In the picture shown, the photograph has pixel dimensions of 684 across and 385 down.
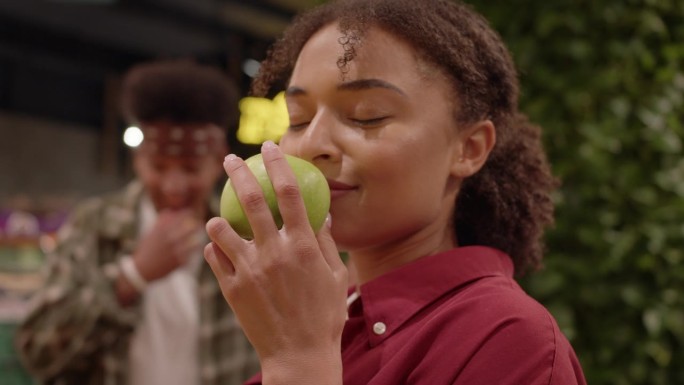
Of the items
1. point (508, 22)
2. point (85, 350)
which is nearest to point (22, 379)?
point (85, 350)

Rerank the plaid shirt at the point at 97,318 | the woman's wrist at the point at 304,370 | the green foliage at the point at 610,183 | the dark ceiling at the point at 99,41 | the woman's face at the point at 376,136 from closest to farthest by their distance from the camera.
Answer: the woman's wrist at the point at 304,370 < the woman's face at the point at 376,136 < the green foliage at the point at 610,183 < the plaid shirt at the point at 97,318 < the dark ceiling at the point at 99,41

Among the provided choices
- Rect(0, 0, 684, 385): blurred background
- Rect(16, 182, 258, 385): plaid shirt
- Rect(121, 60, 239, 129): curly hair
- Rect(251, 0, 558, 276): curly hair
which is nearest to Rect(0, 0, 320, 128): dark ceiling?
Rect(121, 60, 239, 129): curly hair

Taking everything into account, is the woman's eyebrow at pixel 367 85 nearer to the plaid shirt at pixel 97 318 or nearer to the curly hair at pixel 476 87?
the curly hair at pixel 476 87

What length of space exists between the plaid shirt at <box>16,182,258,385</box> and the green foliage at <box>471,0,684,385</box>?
0.87 m

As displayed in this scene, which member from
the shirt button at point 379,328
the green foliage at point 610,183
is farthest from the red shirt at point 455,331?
the green foliage at point 610,183

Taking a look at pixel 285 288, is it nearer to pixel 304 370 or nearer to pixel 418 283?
pixel 304 370

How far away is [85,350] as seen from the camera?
6.48ft

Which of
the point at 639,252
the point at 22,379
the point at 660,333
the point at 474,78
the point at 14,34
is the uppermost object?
the point at 14,34

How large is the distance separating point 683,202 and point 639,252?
6.6 inches

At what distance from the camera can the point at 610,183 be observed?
1863 millimetres

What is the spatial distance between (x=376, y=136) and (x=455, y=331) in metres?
0.25

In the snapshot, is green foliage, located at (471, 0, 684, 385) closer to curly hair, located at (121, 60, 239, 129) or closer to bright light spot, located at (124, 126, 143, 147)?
curly hair, located at (121, 60, 239, 129)

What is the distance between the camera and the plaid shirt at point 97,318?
197 centimetres

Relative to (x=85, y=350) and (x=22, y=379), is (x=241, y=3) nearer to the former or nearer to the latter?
(x=22, y=379)
